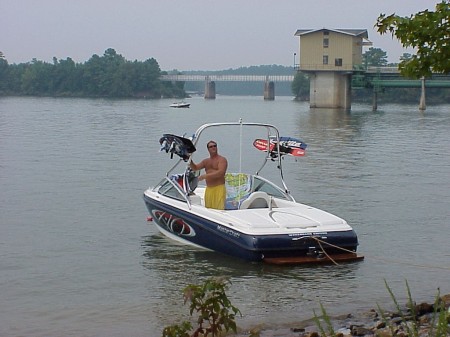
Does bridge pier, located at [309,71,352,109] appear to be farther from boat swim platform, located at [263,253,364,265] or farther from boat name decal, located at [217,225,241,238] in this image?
boat name decal, located at [217,225,241,238]

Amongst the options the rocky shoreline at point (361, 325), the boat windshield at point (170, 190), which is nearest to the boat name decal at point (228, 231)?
the boat windshield at point (170, 190)

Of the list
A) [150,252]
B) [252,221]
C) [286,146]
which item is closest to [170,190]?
[150,252]

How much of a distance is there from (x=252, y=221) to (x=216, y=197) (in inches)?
59.6

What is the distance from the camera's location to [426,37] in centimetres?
1013

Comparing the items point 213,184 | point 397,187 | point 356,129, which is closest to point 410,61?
point 213,184

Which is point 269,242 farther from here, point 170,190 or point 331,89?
point 331,89

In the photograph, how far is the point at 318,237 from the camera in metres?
15.5

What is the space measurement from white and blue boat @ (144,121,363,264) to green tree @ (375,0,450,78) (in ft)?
18.5

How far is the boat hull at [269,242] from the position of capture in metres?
15.3

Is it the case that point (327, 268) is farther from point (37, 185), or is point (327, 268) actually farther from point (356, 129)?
point (356, 129)

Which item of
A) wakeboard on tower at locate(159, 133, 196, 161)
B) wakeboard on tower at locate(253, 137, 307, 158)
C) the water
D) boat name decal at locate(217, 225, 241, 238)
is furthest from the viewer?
wakeboard on tower at locate(253, 137, 307, 158)

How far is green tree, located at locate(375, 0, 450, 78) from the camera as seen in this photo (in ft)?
33.1

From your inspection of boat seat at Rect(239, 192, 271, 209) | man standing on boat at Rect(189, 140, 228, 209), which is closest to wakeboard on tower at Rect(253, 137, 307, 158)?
boat seat at Rect(239, 192, 271, 209)

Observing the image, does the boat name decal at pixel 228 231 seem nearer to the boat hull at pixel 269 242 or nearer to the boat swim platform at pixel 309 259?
the boat hull at pixel 269 242
